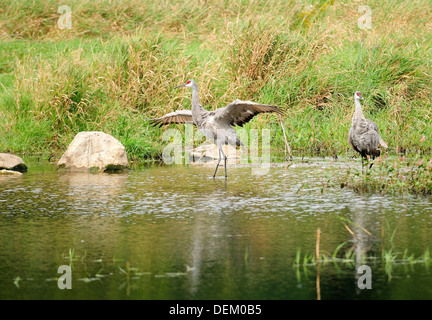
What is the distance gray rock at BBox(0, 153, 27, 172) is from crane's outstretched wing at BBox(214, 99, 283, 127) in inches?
134

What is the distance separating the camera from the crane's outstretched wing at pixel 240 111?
11.0 meters

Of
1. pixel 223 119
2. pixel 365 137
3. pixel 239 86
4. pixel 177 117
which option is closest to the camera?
pixel 223 119

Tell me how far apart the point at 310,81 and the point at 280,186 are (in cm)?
683

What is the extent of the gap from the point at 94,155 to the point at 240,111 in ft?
8.97

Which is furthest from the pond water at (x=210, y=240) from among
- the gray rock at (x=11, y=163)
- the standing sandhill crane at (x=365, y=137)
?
the standing sandhill crane at (x=365, y=137)

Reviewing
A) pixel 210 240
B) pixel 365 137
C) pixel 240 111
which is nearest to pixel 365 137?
pixel 365 137

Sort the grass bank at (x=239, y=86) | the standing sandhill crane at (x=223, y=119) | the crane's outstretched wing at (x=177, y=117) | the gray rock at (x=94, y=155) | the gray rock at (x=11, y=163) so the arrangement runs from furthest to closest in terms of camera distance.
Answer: the grass bank at (x=239, y=86)
the crane's outstretched wing at (x=177, y=117)
the gray rock at (x=94, y=155)
the gray rock at (x=11, y=163)
the standing sandhill crane at (x=223, y=119)

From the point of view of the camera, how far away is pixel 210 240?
22.9ft

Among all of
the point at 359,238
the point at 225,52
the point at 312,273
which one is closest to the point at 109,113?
the point at 225,52

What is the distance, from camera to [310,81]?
55.0ft

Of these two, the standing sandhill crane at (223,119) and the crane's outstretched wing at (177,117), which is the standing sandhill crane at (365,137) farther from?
the crane's outstretched wing at (177,117)

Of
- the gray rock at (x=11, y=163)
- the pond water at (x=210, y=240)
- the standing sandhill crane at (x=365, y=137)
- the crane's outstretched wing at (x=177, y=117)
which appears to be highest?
the crane's outstretched wing at (x=177, y=117)

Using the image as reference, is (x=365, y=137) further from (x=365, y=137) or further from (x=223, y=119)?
(x=223, y=119)

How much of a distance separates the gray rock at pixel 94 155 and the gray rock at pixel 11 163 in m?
0.65
